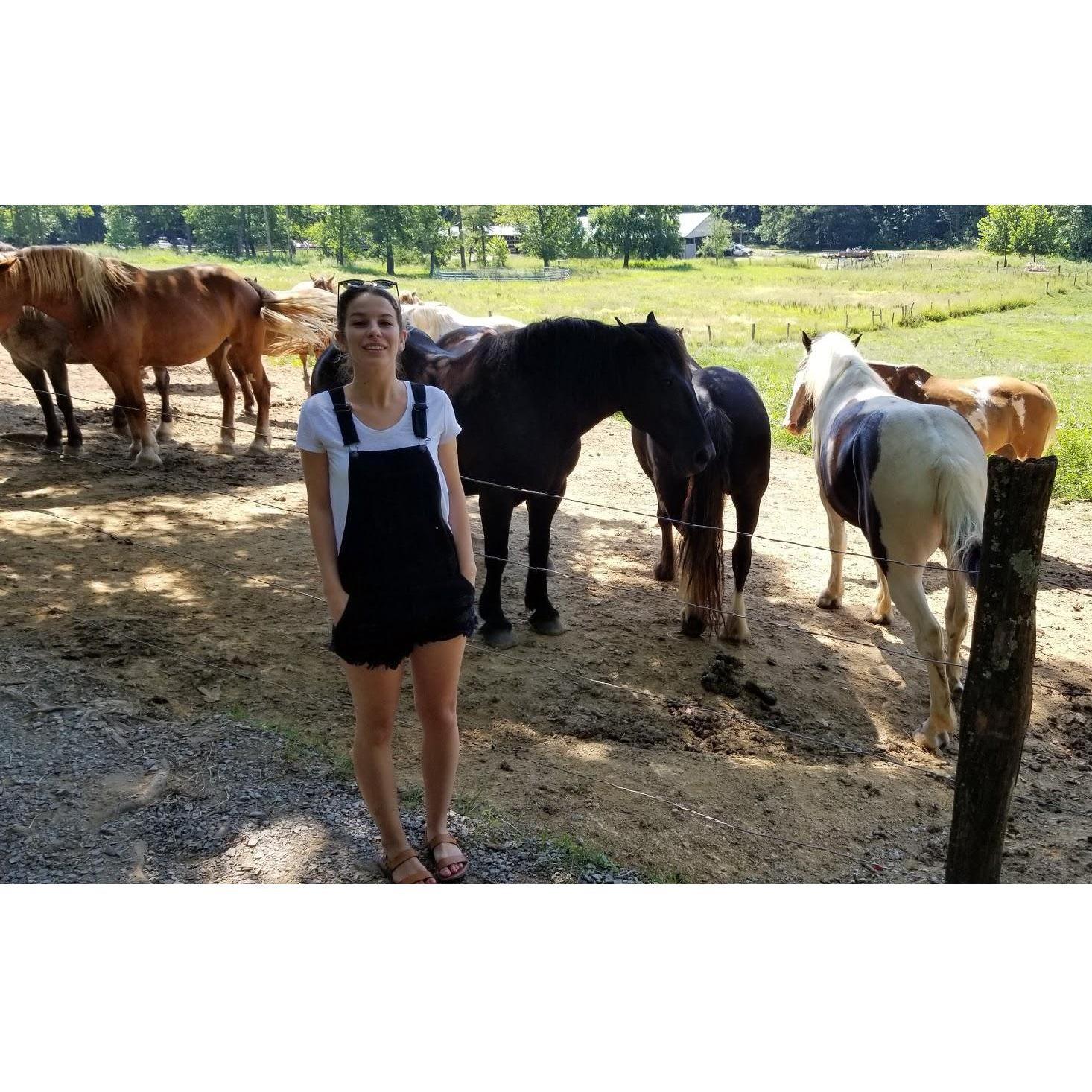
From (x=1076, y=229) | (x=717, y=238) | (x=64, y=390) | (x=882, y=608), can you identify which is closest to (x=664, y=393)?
(x=717, y=238)

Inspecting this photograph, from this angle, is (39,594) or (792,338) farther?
(792,338)

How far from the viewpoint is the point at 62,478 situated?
19.7ft

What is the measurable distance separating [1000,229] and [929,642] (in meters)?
2.17

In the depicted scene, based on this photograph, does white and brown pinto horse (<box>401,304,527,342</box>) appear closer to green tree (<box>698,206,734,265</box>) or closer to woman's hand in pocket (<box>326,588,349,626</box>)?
green tree (<box>698,206,734,265</box>)

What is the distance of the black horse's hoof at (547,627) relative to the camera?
4.26 meters

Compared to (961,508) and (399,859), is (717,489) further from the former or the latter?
(399,859)

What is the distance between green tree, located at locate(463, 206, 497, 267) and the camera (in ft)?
14.7

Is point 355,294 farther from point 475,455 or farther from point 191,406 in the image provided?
point 191,406

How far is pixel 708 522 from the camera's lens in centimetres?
408

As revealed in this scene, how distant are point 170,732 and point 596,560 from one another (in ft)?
9.40

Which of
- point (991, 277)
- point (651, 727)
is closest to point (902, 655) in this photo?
point (651, 727)

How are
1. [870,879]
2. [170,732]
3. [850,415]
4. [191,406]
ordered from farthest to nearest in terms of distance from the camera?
[191,406] → [850,415] → [170,732] → [870,879]

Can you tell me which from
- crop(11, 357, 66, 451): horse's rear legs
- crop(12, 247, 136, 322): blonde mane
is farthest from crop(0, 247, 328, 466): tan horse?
crop(11, 357, 66, 451): horse's rear legs

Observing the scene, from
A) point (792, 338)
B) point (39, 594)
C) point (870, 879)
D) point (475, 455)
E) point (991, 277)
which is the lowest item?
point (870, 879)
